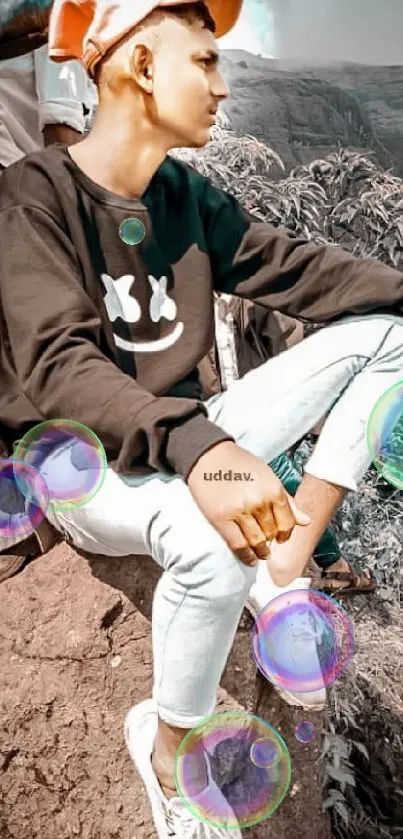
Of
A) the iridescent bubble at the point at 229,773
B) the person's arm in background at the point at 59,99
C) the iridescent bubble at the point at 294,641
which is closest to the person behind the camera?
the iridescent bubble at the point at 229,773

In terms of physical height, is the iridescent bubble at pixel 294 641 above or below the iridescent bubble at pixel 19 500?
below

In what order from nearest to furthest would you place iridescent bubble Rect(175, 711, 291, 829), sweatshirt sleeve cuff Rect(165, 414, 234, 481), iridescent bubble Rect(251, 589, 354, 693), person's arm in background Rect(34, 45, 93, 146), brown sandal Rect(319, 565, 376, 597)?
1. sweatshirt sleeve cuff Rect(165, 414, 234, 481)
2. iridescent bubble Rect(175, 711, 291, 829)
3. iridescent bubble Rect(251, 589, 354, 693)
4. person's arm in background Rect(34, 45, 93, 146)
5. brown sandal Rect(319, 565, 376, 597)

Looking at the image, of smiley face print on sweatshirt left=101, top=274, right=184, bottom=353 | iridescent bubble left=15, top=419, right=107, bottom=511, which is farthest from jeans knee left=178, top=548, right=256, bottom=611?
smiley face print on sweatshirt left=101, top=274, right=184, bottom=353

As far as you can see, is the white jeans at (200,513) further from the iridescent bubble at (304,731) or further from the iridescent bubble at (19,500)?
the iridescent bubble at (304,731)

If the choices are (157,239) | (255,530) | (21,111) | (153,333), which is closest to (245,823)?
(255,530)

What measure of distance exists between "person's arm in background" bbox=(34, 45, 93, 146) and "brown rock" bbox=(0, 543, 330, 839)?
0.54 m

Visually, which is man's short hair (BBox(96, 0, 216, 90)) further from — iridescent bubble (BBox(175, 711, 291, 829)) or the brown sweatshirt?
iridescent bubble (BBox(175, 711, 291, 829))

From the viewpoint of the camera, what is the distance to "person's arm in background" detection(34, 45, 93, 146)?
1.15 m

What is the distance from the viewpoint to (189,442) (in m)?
0.74

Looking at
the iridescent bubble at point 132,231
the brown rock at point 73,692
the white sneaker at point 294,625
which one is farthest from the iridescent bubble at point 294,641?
the iridescent bubble at point 132,231

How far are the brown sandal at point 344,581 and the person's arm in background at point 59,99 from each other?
71 cm

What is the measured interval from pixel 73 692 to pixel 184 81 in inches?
27.6

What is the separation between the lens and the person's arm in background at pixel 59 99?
1154 millimetres

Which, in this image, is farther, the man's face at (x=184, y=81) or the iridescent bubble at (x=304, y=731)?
the iridescent bubble at (x=304, y=731)
